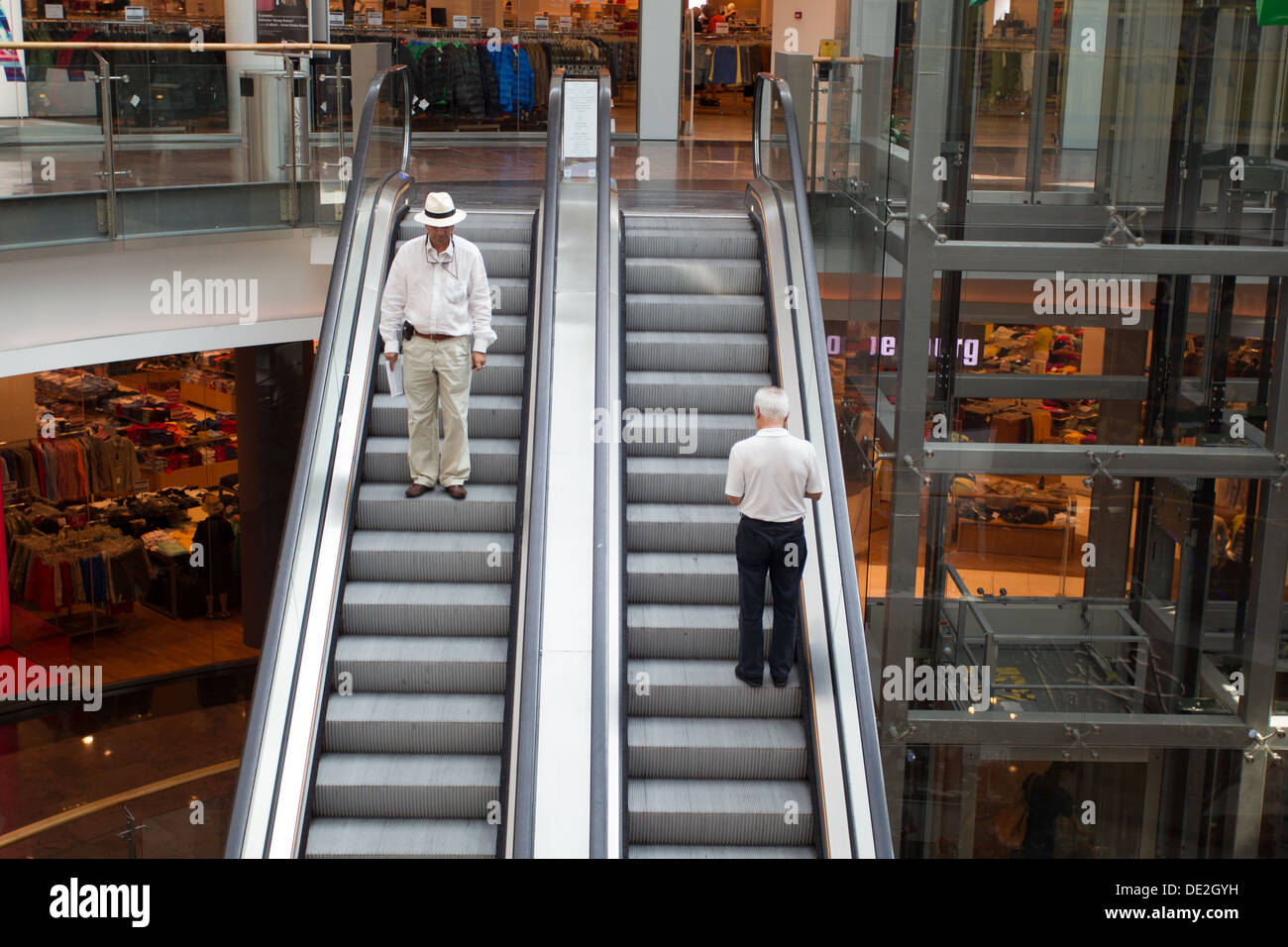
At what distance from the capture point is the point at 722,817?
19.8ft

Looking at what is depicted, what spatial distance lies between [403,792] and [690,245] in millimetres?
4412

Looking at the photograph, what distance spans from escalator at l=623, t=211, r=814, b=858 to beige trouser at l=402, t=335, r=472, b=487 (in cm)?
100

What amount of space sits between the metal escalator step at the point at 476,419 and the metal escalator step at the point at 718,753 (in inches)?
88.8

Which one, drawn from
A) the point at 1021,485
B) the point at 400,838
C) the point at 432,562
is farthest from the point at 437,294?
the point at 1021,485

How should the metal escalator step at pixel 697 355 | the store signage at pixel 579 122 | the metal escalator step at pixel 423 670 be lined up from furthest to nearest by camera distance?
the store signage at pixel 579 122
the metal escalator step at pixel 697 355
the metal escalator step at pixel 423 670

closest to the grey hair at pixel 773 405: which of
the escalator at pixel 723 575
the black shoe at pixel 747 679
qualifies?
the escalator at pixel 723 575

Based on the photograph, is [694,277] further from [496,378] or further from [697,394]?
[496,378]

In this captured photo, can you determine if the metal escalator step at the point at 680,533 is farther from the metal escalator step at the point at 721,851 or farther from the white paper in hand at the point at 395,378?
the metal escalator step at the point at 721,851

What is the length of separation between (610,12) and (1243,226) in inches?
453

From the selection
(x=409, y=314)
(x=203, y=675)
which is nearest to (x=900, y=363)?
(x=409, y=314)

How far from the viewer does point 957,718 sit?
8.25m

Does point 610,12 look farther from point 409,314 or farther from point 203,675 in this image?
point 409,314

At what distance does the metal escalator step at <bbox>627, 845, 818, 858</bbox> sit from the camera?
19.5 feet

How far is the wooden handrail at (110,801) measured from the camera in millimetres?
10047
